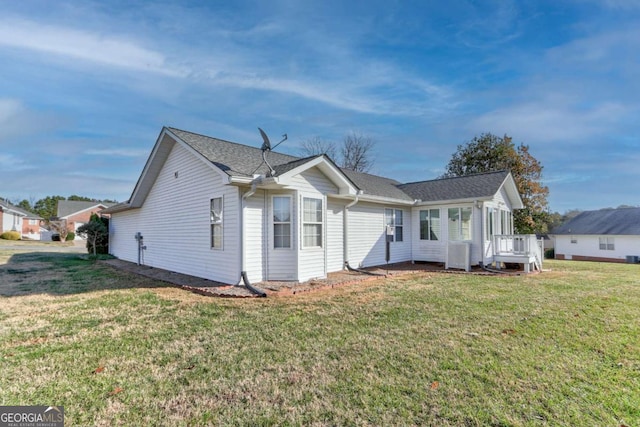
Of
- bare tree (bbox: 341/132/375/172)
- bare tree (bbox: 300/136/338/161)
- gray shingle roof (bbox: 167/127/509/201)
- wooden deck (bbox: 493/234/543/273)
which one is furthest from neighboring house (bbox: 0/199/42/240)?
wooden deck (bbox: 493/234/543/273)

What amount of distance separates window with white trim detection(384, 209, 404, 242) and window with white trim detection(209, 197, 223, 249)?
7185 millimetres

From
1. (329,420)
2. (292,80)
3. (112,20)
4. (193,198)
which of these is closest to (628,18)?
(292,80)

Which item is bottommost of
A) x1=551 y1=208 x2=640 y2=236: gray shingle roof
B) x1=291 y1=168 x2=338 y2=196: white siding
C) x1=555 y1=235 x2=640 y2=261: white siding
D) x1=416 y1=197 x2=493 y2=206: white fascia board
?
x1=555 y1=235 x2=640 y2=261: white siding

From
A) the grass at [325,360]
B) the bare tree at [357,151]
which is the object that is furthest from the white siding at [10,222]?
the grass at [325,360]

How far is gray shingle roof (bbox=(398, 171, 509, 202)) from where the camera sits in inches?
483

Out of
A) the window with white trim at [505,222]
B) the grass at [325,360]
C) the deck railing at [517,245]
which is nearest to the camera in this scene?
the grass at [325,360]

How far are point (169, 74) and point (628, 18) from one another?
49.7 ft

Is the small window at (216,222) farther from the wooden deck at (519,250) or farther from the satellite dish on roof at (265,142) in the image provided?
the wooden deck at (519,250)

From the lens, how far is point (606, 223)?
29.5 m

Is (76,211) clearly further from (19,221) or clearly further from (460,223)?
(460,223)

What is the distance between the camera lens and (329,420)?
244 centimetres

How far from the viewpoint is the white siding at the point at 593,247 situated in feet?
88.2

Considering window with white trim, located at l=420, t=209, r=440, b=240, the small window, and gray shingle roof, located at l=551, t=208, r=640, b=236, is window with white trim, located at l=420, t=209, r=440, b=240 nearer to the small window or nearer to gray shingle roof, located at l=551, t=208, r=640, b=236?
the small window

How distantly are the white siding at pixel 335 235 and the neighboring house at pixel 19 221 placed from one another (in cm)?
4550
